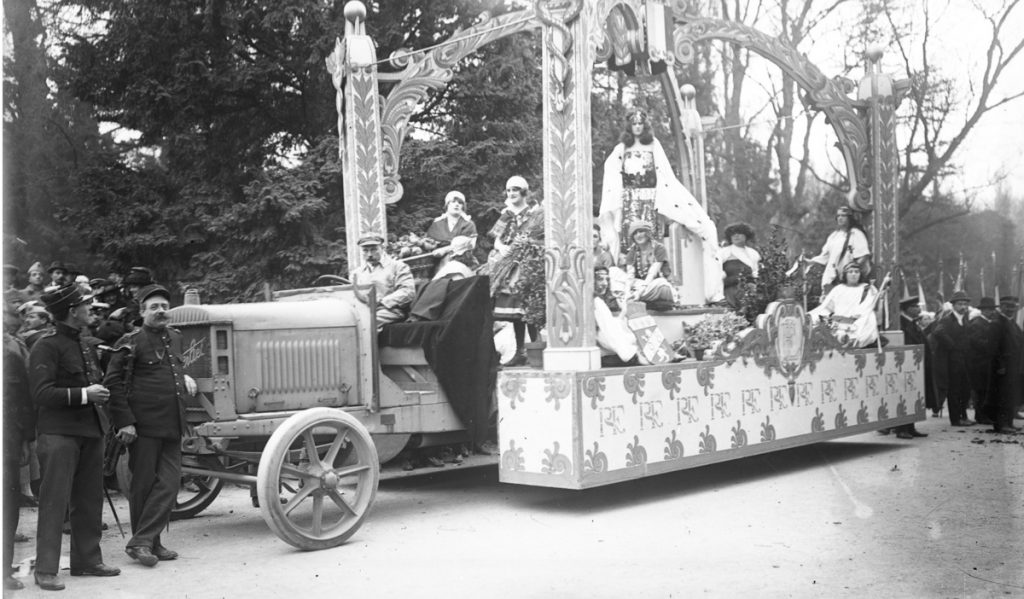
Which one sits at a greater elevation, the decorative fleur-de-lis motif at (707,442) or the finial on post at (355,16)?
the finial on post at (355,16)

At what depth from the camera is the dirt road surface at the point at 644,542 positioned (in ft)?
18.5

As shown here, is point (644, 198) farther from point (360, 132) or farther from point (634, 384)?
point (634, 384)

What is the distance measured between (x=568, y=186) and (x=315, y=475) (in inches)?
113

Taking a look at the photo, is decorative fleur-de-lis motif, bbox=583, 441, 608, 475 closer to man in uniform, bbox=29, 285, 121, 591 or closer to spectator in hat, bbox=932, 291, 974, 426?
man in uniform, bbox=29, 285, 121, 591

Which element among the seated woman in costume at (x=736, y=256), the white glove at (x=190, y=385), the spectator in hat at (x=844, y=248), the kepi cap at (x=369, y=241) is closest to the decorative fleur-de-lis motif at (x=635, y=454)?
the kepi cap at (x=369, y=241)

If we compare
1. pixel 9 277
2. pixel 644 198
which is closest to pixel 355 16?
pixel 644 198

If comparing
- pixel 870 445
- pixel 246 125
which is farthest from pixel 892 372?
pixel 246 125

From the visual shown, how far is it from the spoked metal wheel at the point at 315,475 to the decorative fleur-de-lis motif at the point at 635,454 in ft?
6.72

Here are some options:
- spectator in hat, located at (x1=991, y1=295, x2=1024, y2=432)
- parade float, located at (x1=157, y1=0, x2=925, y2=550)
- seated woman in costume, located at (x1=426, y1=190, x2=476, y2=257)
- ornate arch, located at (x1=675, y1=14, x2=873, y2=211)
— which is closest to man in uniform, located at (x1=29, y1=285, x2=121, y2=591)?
parade float, located at (x1=157, y1=0, x2=925, y2=550)

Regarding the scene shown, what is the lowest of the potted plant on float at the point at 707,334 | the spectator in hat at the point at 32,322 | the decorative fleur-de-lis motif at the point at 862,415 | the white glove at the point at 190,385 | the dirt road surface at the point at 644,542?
the dirt road surface at the point at 644,542

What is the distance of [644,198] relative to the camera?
34.8 feet

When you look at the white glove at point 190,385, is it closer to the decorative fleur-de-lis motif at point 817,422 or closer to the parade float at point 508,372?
the parade float at point 508,372

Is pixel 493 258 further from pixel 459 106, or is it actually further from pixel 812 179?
pixel 812 179

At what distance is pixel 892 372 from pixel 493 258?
4.98m
